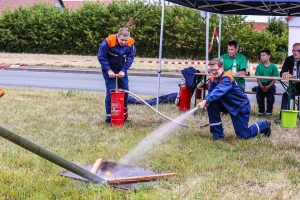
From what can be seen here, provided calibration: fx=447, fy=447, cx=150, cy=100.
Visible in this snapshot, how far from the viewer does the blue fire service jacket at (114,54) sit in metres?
7.43

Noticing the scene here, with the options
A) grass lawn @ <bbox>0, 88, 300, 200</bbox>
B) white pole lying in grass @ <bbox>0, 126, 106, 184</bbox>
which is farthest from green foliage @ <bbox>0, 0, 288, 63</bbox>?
white pole lying in grass @ <bbox>0, 126, 106, 184</bbox>

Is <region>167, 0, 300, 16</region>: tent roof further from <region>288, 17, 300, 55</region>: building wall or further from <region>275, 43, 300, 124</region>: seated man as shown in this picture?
<region>288, 17, 300, 55</region>: building wall

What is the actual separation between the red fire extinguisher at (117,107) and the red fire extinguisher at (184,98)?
2047mm

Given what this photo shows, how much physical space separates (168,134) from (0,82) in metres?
10.4

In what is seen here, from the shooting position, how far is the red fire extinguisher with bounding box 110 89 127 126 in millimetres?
7387

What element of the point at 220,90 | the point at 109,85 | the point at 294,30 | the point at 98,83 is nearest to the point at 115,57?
the point at 109,85

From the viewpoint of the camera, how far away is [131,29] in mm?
28672

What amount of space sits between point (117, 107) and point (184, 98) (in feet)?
7.27

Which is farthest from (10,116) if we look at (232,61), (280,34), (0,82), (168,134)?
Result: (280,34)

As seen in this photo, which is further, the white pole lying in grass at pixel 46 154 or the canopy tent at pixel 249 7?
the canopy tent at pixel 249 7

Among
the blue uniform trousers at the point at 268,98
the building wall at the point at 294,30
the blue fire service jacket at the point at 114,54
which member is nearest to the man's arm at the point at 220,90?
the blue fire service jacket at the point at 114,54

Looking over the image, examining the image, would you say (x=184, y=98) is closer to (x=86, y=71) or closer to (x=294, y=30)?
(x=86, y=71)

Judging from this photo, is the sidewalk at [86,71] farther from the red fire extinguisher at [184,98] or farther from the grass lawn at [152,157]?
the grass lawn at [152,157]

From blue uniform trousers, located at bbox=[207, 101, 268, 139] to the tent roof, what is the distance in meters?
2.88
